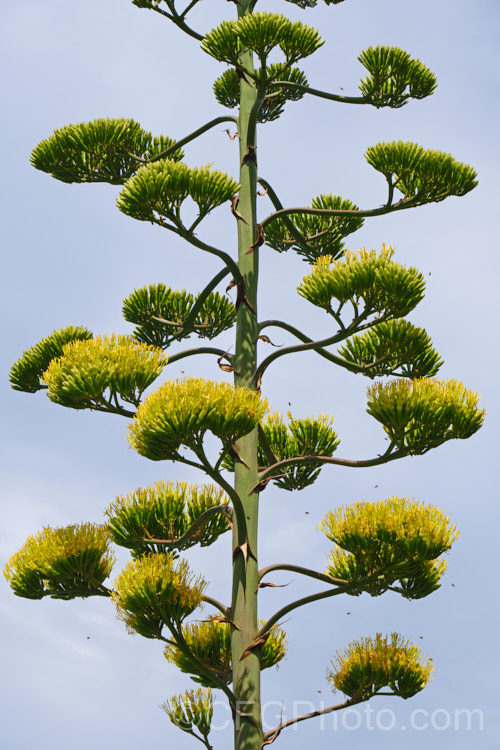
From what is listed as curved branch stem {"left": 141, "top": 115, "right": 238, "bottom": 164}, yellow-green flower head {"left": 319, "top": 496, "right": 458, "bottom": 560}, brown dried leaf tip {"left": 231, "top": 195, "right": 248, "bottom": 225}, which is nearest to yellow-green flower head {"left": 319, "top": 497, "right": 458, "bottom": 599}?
yellow-green flower head {"left": 319, "top": 496, "right": 458, "bottom": 560}

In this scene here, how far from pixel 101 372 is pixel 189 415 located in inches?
38.0

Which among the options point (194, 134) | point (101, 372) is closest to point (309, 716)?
point (101, 372)

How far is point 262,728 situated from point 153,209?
3.85 meters

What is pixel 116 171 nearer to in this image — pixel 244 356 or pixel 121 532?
pixel 244 356

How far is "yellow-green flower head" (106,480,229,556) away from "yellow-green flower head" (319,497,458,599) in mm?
968

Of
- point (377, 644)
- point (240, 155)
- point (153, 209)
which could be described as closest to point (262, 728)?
point (377, 644)

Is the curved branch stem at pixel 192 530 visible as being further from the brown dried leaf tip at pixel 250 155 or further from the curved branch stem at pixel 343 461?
the brown dried leaf tip at pixel 250 155

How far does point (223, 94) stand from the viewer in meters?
9.01

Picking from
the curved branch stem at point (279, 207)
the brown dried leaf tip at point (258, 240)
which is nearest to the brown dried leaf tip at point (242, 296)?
the brown dried leaf tip at point (258, 240)

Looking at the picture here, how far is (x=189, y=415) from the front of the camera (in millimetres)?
5754

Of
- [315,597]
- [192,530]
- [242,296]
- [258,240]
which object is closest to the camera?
[315,597]

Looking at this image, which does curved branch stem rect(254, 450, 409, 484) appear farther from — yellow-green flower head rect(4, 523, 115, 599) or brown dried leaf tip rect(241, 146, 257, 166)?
brown dried leaf tip rect(241, 146, 257, 166)

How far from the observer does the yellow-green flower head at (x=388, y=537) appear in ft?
21.1

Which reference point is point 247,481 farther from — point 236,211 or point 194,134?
point 194,134
